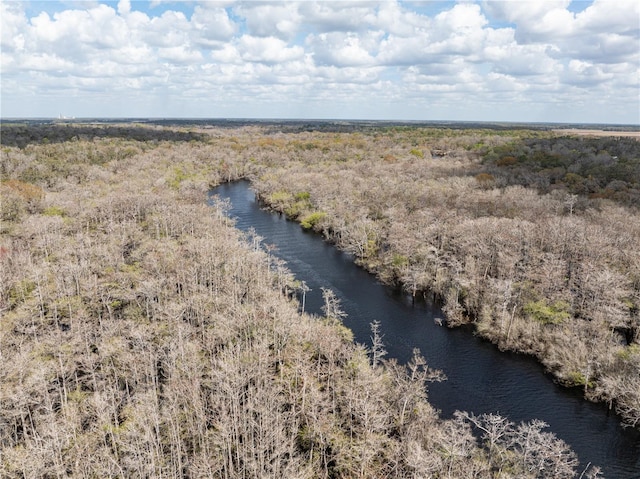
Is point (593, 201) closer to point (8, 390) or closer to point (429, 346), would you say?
point (429, 346)

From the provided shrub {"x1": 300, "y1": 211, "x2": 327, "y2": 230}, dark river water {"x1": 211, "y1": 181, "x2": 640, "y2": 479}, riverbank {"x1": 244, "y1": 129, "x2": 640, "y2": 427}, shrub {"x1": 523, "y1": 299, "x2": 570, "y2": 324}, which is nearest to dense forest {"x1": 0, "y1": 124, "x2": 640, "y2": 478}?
shrub {"x1": 523, "y1": 299, "x2": 570, "y2": 324}

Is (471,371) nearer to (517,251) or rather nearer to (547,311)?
(547,311)

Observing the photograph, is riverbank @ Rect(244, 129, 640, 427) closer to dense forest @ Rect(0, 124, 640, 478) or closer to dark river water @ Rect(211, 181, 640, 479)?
dense forest @ Rect(0, 124, 640, 478)

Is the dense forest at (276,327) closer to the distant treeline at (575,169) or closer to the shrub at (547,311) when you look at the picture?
the shrub at (547,311)

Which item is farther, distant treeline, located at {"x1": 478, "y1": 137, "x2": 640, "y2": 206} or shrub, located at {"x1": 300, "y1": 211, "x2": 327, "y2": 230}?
shrub, located at {"x1": 300, "y1": 211, "x2": 327, "y2": 230}

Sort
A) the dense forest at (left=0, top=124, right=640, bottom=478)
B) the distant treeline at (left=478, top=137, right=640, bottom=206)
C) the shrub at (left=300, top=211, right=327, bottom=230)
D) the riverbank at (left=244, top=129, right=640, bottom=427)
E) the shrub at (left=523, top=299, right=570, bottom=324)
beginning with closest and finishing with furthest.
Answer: the dense forest at (left=0, top=124, right=640, bottom=478) < the riverbank at (left=244, top=129, right=640, bottom=427) < the shrub at (left=523, top=299, right=570, bottom=324) < the distant treeline at (left=478, top=137, right=640, bottom=206) < the shrub at (left=300, top=211, right=327, bottom=230)

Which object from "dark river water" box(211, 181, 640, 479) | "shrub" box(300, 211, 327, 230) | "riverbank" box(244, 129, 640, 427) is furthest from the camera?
"shrub" box(300, 211, 327, 230)
